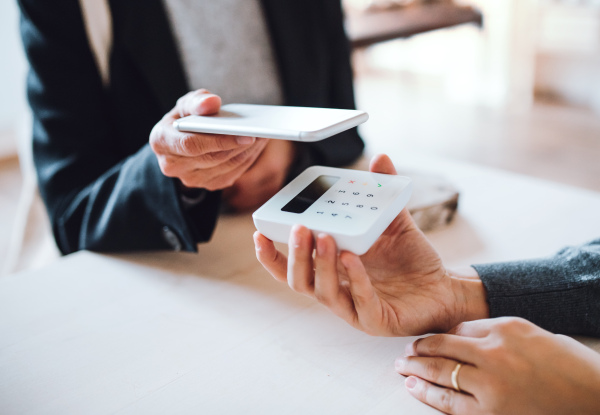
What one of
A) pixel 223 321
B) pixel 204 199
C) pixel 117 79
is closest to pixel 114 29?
pixel 117 79

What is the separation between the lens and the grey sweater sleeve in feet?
1.51

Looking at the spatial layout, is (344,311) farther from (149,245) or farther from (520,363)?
(149,245)

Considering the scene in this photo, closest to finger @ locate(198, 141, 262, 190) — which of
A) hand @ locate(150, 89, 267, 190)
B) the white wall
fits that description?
hand @ locate(150, 89, 267, 190)

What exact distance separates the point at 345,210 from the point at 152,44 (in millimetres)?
534

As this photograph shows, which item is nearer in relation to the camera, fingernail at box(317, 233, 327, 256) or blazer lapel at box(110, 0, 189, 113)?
Result: fingernail at box(317, 233, 327, 256)

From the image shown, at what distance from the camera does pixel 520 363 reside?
371mm

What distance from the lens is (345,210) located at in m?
0.42

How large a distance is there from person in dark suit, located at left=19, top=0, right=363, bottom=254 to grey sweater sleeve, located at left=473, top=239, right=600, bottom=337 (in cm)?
30

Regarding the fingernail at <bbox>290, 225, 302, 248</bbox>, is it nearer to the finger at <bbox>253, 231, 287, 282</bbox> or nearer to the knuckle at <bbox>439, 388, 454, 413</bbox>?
the finger at <bbox>253, 231, 287, 282</bbox>

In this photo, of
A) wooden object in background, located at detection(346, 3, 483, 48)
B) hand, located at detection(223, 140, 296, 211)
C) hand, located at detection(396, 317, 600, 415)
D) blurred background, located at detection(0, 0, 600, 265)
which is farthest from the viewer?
blurred background, located at detection(0, 0, 600, 265)

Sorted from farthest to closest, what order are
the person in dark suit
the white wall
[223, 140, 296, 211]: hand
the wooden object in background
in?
1. the white wall
2. the wooden object in background
3. [223, 140, 296, 211]: hand
4. the person in dark suit

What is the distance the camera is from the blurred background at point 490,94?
2.15 metres

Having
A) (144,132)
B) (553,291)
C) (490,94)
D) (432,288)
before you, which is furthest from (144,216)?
(490,94)

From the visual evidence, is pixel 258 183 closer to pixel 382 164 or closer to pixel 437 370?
pixel 382 164
